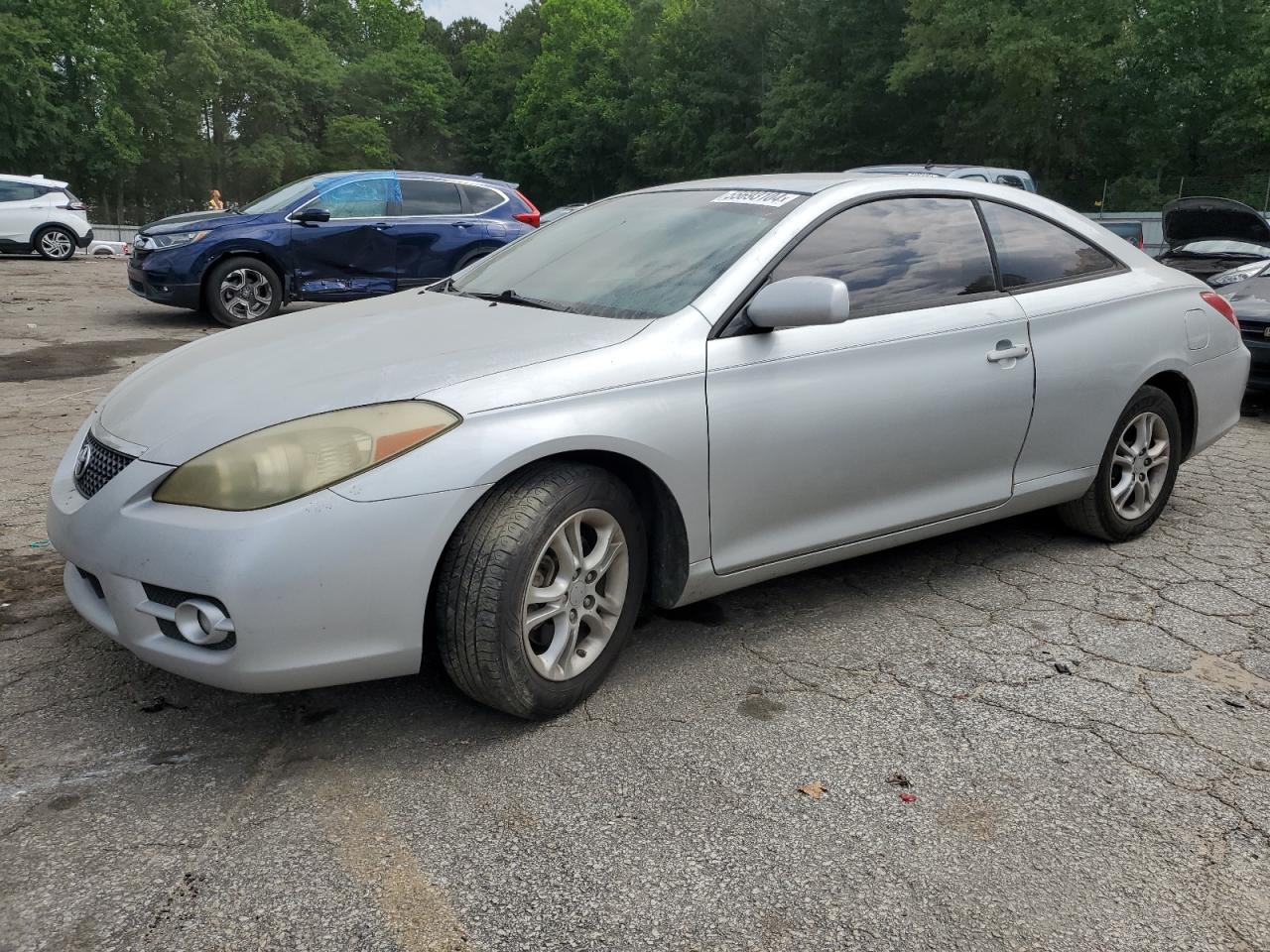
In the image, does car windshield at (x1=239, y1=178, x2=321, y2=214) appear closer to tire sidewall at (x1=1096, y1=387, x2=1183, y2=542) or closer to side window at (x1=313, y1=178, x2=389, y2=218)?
side window at (x1=313, y1=178, x2=389, y2=218)

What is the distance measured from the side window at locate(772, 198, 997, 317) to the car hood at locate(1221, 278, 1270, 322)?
4.72 meters

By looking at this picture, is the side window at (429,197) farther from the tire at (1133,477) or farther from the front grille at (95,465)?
the front grille at (95,465)

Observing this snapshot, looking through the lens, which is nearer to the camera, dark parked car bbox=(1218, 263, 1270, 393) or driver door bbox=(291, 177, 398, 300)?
dark parked car bbox=(1218, 263, 1270, 393)

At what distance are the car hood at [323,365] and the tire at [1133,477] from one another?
225 centimetres

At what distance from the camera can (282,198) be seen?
10.9m

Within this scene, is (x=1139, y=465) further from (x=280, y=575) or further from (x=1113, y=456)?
(x=280, y=575)

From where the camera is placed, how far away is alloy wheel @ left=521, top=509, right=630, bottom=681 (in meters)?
2.80

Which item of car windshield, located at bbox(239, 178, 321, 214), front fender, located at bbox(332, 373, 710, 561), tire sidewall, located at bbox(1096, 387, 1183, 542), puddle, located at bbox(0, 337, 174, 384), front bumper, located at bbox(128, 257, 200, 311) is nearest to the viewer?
front fender, located at bbox(332, 373, 710, 561)

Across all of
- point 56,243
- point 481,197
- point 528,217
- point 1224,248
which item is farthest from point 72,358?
point 56,243

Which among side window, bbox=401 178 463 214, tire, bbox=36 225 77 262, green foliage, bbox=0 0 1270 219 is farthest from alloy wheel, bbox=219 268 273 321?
green foliage, bbox=0 0 1270 219

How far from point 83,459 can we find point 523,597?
52.1 inches

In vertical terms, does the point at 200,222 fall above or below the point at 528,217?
above

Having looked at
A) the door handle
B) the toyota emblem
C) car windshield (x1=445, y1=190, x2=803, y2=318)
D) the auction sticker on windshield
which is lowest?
the toyota emblem

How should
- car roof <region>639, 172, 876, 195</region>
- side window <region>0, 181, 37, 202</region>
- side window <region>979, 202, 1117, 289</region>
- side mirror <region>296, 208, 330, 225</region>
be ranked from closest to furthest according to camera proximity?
1. car roof <region>639, 172, 876, 195</region>
2. side window <region>979, 202, 1117, 289</region>
3. side mirror <region>296, 208, 330, 225</region>
4. side window <region>0, 181, 37, 202</region>
